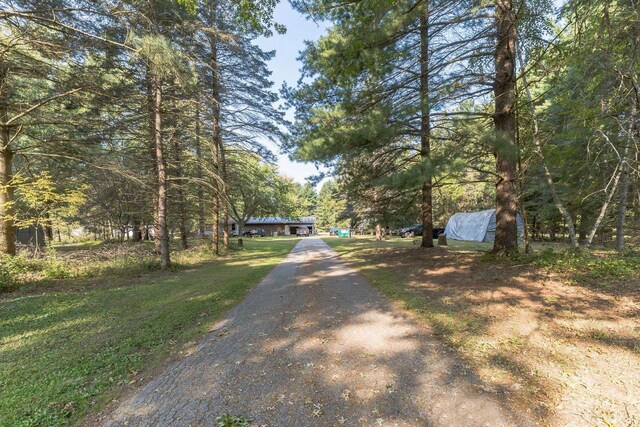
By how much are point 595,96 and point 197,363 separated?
926 cm

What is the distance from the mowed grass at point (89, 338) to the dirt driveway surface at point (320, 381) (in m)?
0.46

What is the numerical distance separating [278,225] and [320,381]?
5358 centimetres

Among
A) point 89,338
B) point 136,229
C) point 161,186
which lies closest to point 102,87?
point 161,186

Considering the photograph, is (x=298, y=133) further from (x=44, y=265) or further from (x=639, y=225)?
(x=639, y=225)

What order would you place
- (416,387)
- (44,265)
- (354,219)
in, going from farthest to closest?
(354,219), (44,265), (416,387)

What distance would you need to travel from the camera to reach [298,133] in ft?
36.7

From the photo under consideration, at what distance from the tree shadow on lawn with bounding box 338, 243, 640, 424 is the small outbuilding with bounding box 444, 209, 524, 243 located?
13.3m

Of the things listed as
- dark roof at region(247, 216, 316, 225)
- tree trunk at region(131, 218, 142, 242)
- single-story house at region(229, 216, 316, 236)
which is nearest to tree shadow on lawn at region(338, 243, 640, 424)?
tree trunk at region(131, 218, 142, 242)

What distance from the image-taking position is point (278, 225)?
55.8 metres

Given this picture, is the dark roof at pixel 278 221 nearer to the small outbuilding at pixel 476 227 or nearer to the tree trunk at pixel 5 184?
the small outbuilding at pixel 476 227

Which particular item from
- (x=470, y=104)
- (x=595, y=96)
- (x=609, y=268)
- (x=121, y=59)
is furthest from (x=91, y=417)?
(x=470, y=104)

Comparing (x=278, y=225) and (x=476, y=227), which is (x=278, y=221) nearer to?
(x=278, y=225)

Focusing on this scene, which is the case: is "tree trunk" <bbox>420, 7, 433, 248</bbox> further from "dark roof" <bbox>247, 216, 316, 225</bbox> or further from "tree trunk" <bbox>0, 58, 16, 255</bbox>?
"dark roof" <bbox>247, 216, 316, 225</bbox>

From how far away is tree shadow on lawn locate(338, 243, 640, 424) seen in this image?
261 cm
